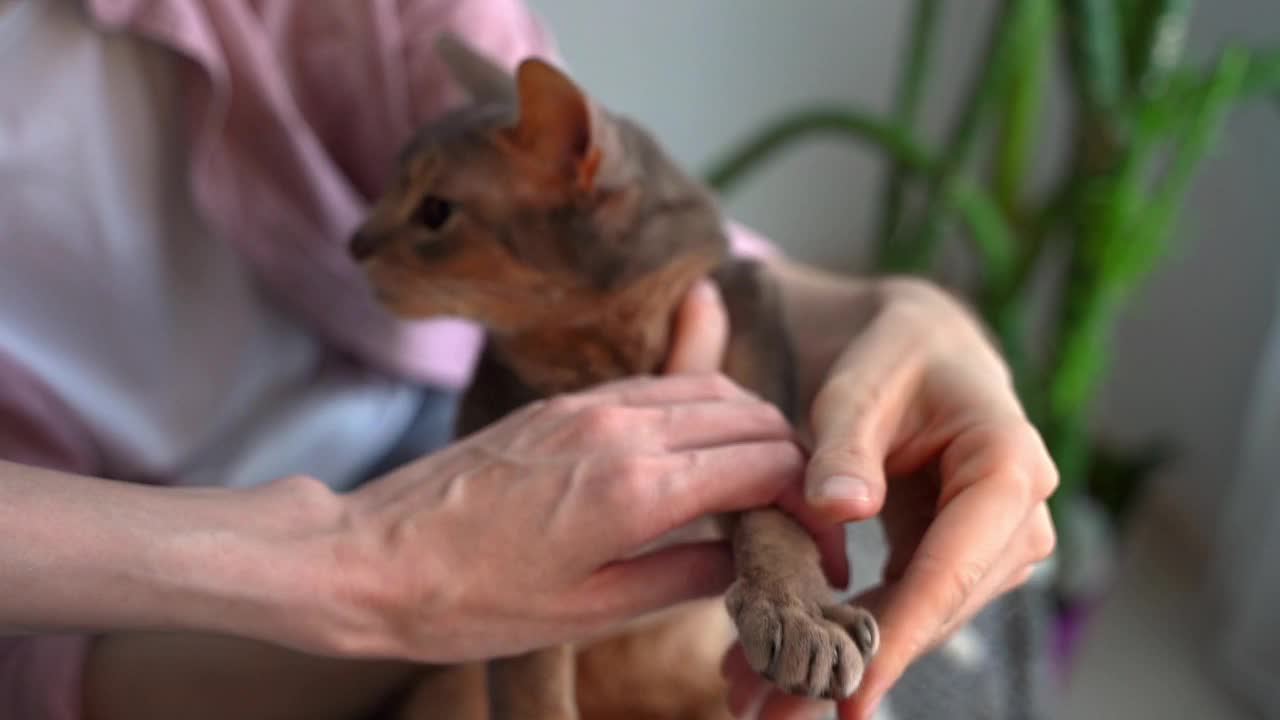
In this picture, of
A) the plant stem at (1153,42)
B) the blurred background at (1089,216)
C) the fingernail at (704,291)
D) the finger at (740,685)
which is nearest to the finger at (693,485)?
the finger at (740,685)

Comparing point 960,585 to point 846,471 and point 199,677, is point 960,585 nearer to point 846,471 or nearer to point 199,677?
point 846,471

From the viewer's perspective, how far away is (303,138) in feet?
3.19

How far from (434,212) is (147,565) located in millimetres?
389

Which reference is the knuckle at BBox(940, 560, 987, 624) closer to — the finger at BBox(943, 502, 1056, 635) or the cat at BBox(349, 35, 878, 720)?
the finger at BBox(943, 502, 1056, 635)

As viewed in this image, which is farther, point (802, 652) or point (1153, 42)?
point (1153, 42)

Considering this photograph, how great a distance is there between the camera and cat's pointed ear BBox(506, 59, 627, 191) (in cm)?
81

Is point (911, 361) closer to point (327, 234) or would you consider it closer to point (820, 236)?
point (327, 234)

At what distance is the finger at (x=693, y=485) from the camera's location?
665 millimetres

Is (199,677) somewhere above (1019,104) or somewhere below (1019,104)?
below

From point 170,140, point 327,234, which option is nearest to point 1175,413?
point 327,234

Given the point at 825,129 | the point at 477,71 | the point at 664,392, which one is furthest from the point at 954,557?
the point at 825,129

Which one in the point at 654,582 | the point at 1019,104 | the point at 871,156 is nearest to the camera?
the point at 654,582

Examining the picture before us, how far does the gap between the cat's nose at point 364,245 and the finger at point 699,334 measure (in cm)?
26

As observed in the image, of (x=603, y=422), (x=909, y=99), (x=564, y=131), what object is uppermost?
(x=564, y=131)
